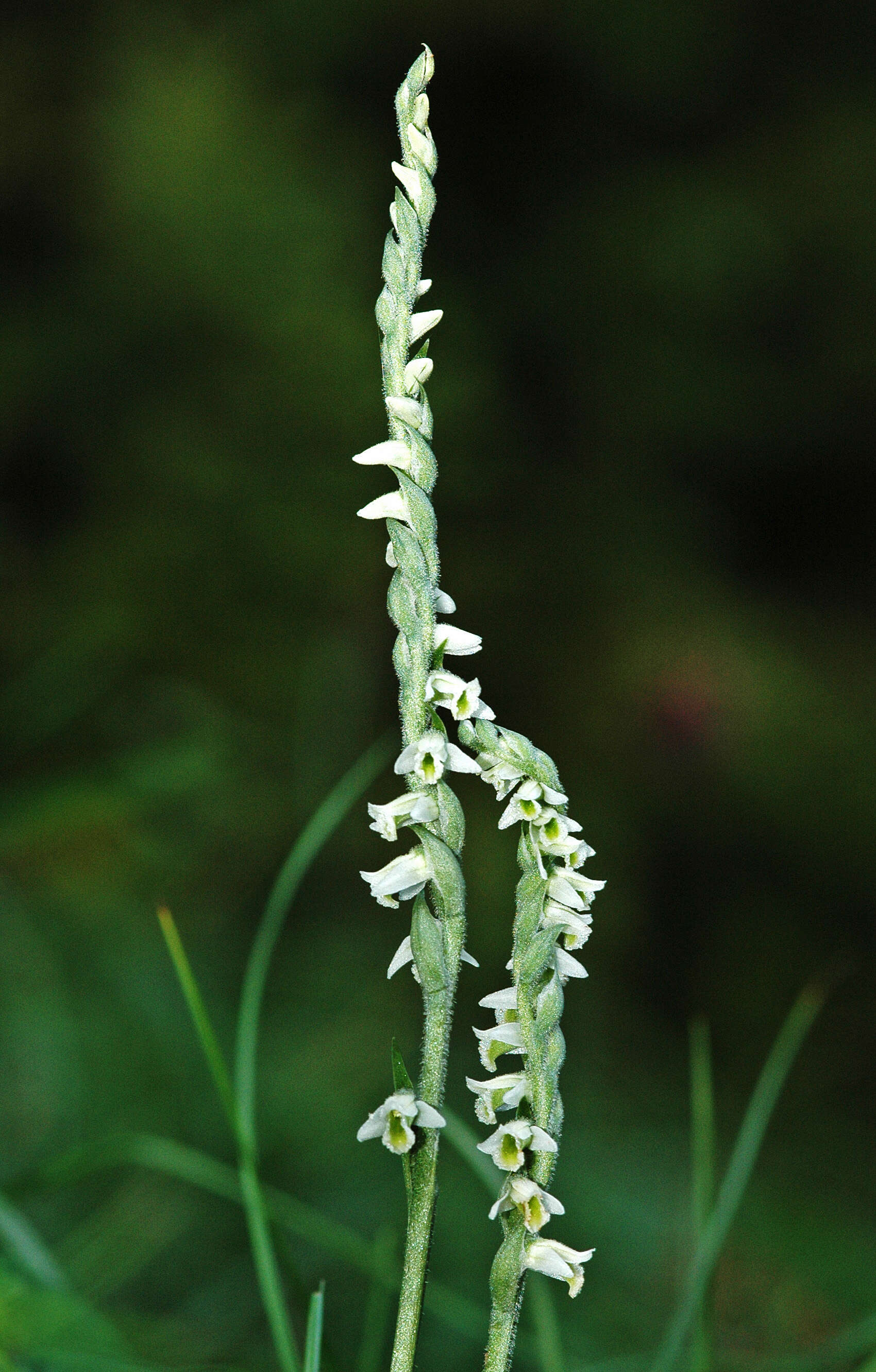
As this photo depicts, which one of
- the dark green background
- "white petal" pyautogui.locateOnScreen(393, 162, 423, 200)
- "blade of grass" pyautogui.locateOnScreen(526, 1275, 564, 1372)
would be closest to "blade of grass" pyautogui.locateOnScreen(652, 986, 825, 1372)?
"blade of grass" pyautogui.locateOnScreen(526, 1275, 564, 1372)

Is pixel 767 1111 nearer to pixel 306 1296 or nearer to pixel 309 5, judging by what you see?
pixel 306 1296

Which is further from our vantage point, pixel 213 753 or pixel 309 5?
pixel 309 5

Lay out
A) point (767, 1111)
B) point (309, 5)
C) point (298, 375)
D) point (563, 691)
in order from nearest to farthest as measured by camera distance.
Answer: point (767, 1111), point (298, 375), point (309, 5), point (563, 691)

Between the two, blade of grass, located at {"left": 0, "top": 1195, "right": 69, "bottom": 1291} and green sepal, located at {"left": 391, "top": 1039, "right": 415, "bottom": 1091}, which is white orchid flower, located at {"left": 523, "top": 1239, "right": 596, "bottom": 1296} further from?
blade of grass, located at {"left": 0, "top": 1195, "right": 69, "bottom": 1291}

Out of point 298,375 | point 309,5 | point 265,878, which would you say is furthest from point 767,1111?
point 309,5

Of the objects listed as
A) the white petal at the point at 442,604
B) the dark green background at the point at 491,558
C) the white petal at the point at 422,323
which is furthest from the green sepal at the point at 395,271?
the dark green background at the point at 491,558

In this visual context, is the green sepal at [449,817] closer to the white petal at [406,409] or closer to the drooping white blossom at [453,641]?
the drooping white blossom at [453,641]
